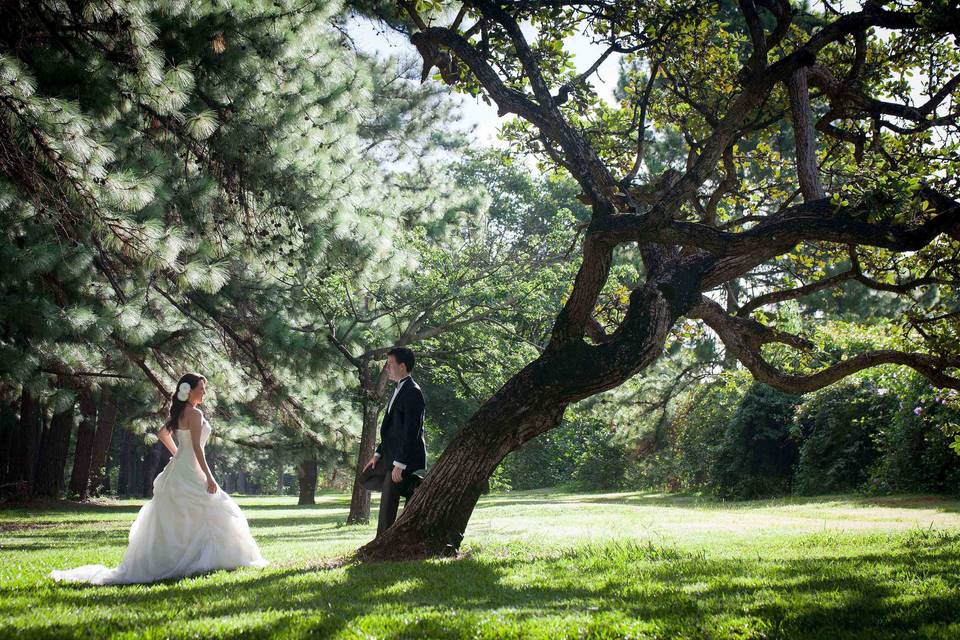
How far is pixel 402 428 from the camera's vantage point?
24.2 feet

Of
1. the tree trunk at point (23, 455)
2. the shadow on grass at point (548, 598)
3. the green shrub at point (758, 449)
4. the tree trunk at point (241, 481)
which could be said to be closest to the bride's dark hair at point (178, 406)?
the shadow on grass at point (548, 598)

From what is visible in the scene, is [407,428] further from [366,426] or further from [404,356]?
[366,426]

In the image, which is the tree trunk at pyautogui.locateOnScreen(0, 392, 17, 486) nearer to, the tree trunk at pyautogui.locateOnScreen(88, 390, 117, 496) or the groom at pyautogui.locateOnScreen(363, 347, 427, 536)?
the tree trunk at pyautogui.locateOnScreen(88, 390, 117, 496)

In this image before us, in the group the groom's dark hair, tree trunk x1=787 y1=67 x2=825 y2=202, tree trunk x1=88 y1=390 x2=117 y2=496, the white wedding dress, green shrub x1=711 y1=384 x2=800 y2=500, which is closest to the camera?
the white wedding dress

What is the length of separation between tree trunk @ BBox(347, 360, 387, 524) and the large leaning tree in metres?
6.13

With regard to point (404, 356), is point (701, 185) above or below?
above

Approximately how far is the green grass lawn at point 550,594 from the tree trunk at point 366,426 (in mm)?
5774

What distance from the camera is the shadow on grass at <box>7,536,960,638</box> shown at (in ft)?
14.1

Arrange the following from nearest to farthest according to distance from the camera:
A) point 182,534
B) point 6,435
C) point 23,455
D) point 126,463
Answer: point 182,534 → point 23,455 → point 6,435 → point 126,463

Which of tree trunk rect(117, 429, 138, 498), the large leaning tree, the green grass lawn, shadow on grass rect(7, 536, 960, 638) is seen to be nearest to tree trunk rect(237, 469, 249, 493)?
tree trunk rect(117, 429, 138, 498)

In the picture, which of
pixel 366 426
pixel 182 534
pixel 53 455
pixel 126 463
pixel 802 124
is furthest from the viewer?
pixel 126 463

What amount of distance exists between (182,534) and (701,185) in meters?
6.51

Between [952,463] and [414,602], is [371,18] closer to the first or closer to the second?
[414,602]

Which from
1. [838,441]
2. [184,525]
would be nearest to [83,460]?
[184,525]
